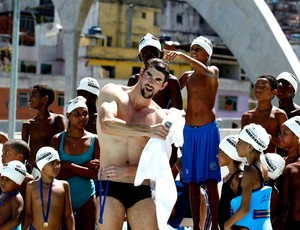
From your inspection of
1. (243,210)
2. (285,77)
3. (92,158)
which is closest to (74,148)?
(92,158)

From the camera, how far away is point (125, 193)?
566 centimetres

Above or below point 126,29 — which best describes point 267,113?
below

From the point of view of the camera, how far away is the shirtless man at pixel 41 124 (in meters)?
7.82

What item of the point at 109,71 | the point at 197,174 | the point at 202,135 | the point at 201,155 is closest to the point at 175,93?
the point at 202,135

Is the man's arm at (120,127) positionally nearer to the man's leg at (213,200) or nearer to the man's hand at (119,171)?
the man's hand at (119,171)

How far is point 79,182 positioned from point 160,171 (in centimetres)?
162

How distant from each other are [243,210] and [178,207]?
1.66m

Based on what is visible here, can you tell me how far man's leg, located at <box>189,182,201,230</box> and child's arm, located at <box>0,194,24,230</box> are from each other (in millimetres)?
1559

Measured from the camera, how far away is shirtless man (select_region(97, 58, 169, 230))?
560cm

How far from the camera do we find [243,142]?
20.5ft

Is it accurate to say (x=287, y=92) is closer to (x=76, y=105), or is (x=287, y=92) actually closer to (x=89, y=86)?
(x=89, y=86)

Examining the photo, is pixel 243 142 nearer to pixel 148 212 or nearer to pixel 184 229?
pixel 148 212

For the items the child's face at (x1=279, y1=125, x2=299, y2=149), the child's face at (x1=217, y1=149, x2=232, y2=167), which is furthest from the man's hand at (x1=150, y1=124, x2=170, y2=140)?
the child's face at (x1=279, y1=125, x2=299, y2=149)

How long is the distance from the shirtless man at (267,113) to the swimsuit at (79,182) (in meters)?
1.62
